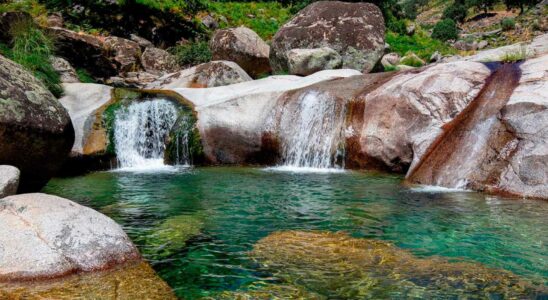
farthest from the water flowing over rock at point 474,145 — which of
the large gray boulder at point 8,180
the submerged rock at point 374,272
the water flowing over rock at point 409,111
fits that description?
the large gray boulder at point 8,180

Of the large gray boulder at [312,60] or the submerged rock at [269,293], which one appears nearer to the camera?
the submerged rock at [269,293]

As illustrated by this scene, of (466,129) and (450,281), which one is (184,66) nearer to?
(466,129)

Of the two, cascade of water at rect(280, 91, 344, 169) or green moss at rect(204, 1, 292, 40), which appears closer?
cascade of water at rect(280, 91, 344, 169)

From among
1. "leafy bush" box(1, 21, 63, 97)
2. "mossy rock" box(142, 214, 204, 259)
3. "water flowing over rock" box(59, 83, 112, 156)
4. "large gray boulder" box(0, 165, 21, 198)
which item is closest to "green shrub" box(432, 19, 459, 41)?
"water flowing over rock" box(59, 83, 112, 156)

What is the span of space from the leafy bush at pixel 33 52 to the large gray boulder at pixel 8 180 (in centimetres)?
839

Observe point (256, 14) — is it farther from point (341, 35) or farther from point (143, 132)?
point (143, 132)

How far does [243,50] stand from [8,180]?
16.6 m

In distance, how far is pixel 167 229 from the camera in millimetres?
6781

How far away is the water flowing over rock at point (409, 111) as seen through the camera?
11.2 m

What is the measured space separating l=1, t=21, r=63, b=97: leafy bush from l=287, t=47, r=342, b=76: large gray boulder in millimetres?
8348

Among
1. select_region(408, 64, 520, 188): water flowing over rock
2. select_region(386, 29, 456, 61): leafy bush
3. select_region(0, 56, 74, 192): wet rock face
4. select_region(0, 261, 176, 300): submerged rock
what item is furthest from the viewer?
select_region(386, 29, 456, 61): leafy bush

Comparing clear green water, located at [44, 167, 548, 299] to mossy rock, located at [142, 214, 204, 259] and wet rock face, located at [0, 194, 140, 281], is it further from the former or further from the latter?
wet rock face, located at [0, 194, 140, 281]

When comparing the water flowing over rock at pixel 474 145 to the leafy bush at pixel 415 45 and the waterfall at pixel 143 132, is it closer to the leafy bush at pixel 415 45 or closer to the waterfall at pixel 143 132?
the waterfall at pixel 143 132

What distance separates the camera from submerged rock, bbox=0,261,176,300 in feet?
14.2
